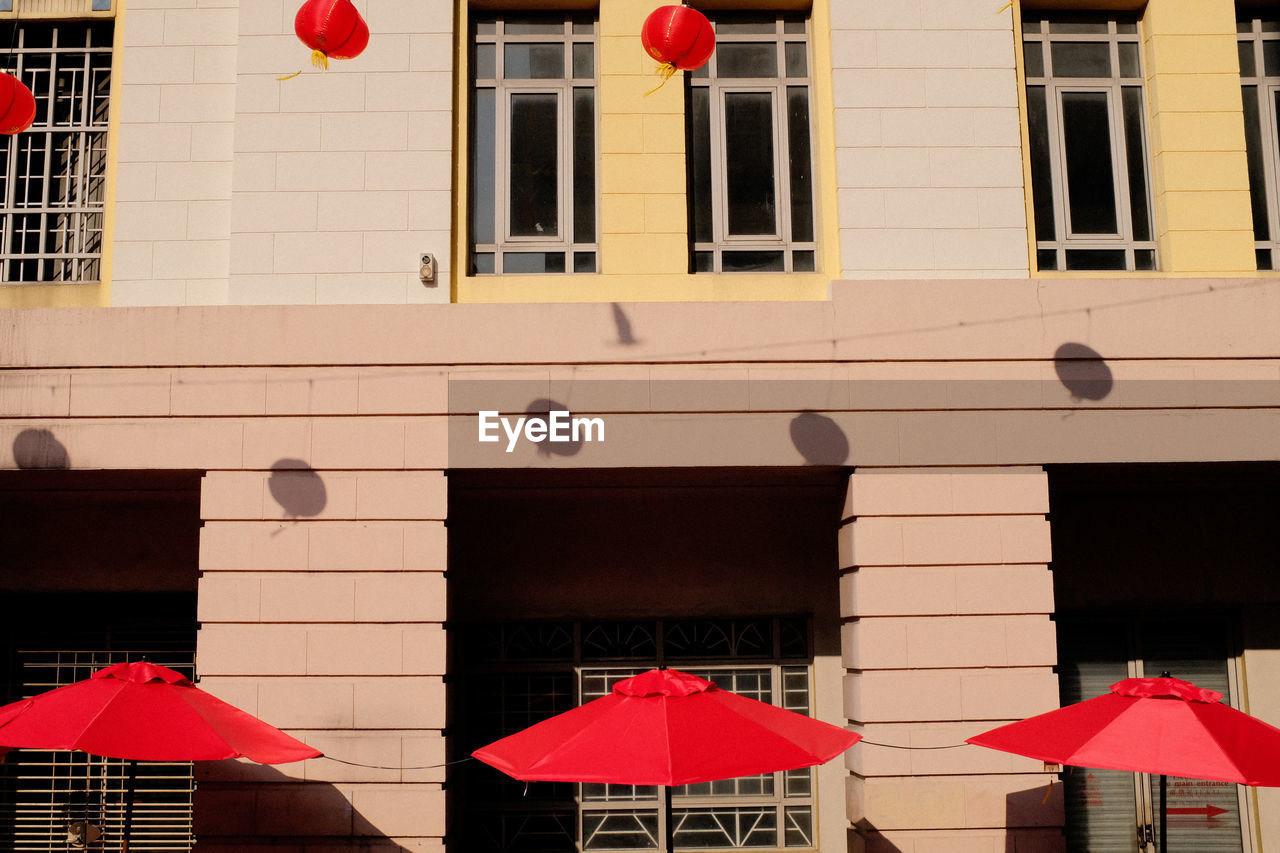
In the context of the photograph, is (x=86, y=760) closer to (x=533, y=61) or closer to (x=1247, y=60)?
(x=533, y=61)

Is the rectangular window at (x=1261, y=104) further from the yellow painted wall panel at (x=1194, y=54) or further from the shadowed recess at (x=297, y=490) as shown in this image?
the shadowed recess at (x=297, y=490)

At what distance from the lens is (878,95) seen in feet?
30.4

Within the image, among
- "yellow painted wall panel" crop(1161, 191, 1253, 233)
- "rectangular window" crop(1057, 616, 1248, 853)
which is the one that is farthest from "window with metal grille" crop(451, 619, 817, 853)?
"yellow painted wall panel" crop(1161, 191, 1253, 233)

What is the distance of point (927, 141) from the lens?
9.23m

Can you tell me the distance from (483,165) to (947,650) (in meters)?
5.30

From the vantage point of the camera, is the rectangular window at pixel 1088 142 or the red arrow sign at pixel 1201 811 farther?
the red arrow sign at pixel 1201 811

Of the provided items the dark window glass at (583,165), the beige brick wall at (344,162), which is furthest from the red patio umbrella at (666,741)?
the dark window glass at (583,165)

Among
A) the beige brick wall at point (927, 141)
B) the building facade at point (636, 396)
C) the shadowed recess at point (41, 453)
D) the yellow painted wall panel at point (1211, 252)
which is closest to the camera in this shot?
the building facade at point (636, 396)

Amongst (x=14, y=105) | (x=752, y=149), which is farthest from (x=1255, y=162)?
(x=14, y=105)

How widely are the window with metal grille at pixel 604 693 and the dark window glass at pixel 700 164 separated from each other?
3.50 meters

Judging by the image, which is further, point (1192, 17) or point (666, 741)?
point (1192, 17)

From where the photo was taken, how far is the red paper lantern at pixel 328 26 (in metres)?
7.64

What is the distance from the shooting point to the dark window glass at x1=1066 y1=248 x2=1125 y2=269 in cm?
955

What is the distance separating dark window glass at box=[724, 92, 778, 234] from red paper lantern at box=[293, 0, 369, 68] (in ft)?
10.7
